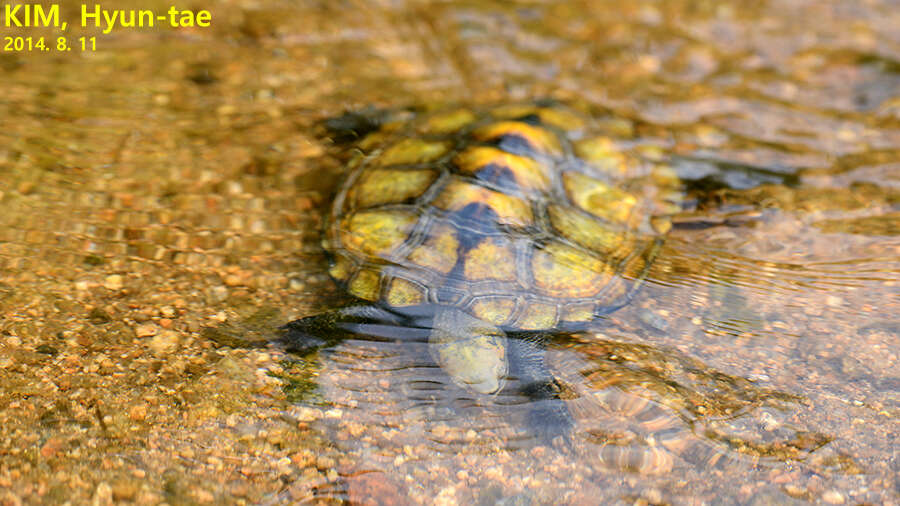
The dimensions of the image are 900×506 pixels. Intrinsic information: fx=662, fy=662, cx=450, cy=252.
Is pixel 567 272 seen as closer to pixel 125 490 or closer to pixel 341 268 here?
pixel 341 268

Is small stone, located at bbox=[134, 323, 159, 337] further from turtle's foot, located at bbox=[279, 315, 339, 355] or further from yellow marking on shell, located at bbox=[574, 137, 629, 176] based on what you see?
yellow marking on shell, located at bbox=[574, 137, 629, 176]

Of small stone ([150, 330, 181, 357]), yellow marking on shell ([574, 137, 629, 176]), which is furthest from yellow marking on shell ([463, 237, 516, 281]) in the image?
small stone ([150, 330, 181, 357])

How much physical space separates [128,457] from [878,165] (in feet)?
14.5

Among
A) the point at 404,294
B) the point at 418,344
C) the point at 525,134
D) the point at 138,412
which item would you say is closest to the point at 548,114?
the point at 525,134

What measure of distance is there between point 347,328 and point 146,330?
0.86 m

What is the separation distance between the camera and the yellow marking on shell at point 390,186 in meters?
3.42

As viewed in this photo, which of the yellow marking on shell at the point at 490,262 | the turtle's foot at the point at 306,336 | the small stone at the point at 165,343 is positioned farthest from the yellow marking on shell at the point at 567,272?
the small stone at the point at 165,343

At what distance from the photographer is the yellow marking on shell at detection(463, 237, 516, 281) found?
3127mm

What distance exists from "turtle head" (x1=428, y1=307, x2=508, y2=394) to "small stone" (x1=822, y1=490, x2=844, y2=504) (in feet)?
4.07

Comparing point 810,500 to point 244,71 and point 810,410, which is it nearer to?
point 810,410

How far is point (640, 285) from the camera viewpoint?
3.35 m

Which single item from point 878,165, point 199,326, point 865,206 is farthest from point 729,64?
point 199,326

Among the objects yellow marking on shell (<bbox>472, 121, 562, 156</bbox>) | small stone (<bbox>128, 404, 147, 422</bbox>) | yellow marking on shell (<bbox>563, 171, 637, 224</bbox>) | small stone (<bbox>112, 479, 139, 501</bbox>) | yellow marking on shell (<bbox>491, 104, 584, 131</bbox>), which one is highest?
yellow marking on shell (<bbox>491, 104, 584, 131</bbox>)

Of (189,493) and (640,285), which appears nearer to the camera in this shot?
(189,493)
